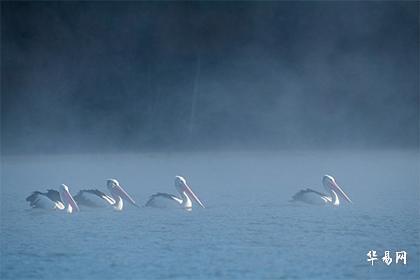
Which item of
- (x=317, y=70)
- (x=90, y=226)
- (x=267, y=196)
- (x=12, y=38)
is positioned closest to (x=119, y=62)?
(x=12, y=38)

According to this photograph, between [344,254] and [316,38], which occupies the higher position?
[316,38]

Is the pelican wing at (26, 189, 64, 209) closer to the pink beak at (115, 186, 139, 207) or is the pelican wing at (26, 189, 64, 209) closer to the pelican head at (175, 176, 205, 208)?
the pink beak at (115, 186, 139, 207)

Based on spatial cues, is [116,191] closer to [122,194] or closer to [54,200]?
[122,194]

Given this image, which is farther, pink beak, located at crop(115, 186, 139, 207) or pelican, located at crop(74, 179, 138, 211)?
pink beak, located at crop(115, 186, 139, 207)

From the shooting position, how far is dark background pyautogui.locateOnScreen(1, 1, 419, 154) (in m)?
15.8

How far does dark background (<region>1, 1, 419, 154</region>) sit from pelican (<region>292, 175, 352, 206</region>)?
19.4 ft

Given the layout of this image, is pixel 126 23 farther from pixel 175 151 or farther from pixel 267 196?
pixel 267 196

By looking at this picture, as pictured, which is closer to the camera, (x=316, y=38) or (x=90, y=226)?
(x=90, y=226)

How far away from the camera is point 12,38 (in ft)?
52.1

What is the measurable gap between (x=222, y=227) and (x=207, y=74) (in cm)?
864

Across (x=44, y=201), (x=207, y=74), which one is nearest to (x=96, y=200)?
(x=44, y=201)

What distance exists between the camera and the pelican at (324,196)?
29.8 feet

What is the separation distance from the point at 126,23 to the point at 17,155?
3070 mm

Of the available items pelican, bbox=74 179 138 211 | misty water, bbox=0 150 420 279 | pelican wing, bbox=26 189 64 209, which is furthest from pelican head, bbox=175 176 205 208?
→ pelican wing, bbox=26 189 64 209
